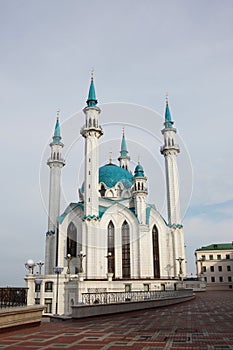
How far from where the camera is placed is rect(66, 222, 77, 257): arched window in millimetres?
40062

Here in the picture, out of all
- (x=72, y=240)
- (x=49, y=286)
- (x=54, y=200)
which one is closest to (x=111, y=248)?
(x=72, y=240)

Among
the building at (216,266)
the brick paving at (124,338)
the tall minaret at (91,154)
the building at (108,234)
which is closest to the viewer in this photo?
the brick paving at (124,338)

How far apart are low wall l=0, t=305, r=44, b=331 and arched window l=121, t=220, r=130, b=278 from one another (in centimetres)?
2918

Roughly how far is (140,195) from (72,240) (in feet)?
33.4

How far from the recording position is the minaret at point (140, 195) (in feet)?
135

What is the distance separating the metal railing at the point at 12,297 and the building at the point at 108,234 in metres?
22.4

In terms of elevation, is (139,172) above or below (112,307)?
above

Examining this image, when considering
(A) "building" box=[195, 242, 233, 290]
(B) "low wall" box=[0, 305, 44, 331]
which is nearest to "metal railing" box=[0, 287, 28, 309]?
(B) "low wall" box=[0, 305, 44, 331]

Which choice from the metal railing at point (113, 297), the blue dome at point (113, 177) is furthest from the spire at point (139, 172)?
the metal railing at point (113, 297)

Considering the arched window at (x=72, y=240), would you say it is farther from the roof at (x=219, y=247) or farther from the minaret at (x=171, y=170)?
the roof at (x=219, y=247)

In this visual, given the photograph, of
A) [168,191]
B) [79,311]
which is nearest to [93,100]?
[168,191]

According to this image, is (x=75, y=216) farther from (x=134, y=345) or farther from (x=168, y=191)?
(x=134, y=345)

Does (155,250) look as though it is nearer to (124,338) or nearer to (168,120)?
(168,120)

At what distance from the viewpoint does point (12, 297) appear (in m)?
10.5
